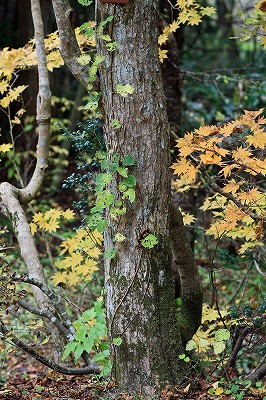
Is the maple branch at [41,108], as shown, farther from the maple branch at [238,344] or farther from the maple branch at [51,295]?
the maple branch at [238,344]

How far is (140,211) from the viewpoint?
10.5 feet

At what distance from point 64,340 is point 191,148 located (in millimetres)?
1708

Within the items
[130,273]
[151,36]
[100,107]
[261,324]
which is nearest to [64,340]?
[130,273]

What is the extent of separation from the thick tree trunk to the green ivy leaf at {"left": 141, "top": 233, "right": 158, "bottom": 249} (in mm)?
57

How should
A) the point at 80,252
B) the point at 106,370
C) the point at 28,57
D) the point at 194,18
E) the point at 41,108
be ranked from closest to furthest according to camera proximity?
the point at 106,370
the point at 80,252
the point at 194,18
the point at 41,108
the point at 28,57

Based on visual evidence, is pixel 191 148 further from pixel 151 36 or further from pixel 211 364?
pixel 211 364

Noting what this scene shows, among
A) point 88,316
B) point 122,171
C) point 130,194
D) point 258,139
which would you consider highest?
point 258,139

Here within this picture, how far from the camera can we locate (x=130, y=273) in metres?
3.24

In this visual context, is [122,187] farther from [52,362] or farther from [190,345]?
[52,362]

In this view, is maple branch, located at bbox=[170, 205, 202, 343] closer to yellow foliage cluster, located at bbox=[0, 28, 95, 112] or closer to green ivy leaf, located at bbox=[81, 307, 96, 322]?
green ivy leaf, located at bbox=[81, 307, 96, 322]

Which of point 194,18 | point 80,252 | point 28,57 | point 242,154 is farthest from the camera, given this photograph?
point 28,57

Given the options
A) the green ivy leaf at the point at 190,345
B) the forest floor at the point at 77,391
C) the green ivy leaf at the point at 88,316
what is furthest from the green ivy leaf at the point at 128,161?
the forest floor at the point at 77,391

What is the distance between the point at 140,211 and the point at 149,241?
0.58 ft

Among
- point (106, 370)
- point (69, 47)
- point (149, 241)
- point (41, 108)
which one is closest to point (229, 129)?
point (149, 241)
